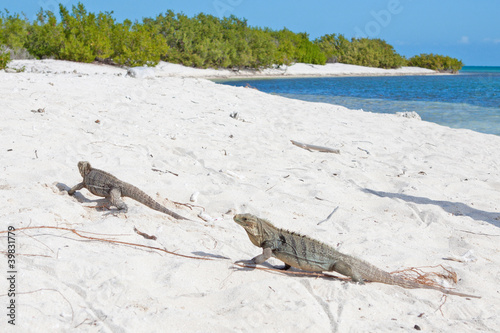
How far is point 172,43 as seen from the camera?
1891 inches

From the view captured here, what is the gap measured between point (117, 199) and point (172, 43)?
155ft

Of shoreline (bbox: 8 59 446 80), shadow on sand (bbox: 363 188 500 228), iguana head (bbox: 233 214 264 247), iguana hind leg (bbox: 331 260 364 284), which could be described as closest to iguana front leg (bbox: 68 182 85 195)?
iguana head (bbox: 233 214 264 247)

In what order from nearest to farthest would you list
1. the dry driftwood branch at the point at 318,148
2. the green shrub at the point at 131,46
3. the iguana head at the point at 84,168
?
the iguana head at the point at 84,168
the dry driftwood branch at the point at 318,148
the green shrub at the point at 131,46

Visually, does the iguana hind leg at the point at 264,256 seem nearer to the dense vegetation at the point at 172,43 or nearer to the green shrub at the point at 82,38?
the dense vegetation at the point at 172,43

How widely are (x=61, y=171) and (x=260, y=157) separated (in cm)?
337

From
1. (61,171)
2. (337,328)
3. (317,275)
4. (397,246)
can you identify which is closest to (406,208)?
(397,246)

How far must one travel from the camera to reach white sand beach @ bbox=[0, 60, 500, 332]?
267cm

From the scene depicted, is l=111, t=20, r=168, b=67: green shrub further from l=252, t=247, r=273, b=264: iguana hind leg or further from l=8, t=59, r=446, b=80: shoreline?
l=252, t=247, r=273, b=264: iguana hind leg

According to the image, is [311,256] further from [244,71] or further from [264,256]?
[244,71]

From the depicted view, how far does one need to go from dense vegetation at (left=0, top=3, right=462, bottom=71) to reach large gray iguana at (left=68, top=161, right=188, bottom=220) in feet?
44.5

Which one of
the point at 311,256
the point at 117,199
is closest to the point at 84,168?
the point at 117,199

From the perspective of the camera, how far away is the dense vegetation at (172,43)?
29997 mm

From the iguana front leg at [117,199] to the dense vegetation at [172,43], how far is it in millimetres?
13914

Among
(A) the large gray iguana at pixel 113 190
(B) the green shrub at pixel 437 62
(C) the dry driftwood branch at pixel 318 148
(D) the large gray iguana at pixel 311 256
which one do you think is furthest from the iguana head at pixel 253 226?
(B) the green shrub at pixel 437 62
